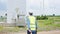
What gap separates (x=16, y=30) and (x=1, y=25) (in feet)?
2.81

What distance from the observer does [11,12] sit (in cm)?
1083

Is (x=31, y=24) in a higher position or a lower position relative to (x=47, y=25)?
higher

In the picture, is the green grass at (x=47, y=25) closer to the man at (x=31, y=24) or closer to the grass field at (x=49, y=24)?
the grass field at (x=49, y=24)

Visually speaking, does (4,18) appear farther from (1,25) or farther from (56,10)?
(56,10)

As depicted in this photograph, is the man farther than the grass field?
No

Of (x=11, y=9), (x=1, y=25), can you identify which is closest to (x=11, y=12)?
(x=11, y=9)

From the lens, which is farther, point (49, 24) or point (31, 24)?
point (49, 24)

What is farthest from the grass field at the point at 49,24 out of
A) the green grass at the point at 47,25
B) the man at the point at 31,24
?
the man at the point at 31,24

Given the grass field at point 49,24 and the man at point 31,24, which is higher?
the man at point 31,24

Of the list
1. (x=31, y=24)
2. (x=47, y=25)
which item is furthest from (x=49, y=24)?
(x=31, y=24)

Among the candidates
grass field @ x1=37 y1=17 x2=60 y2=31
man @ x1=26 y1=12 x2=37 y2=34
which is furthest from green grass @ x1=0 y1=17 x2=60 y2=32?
man @ x1=26 y1=12 x2=37 y2=34

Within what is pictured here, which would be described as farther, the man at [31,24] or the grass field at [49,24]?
the grass field at [49,24]

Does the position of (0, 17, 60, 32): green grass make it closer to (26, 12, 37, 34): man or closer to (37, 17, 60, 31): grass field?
(37, 17, 60, 31): grass field

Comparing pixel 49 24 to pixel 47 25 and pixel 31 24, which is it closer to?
pixel 47 25
